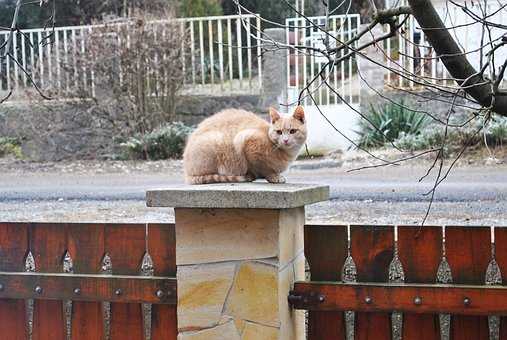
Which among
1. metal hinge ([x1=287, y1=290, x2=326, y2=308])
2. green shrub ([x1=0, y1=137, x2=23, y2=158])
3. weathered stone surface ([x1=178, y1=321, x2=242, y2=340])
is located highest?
metal hinge ([x1=287, y1=290, x2=326, y2=308])

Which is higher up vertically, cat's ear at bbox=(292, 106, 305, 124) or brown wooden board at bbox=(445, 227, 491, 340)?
cat's ear at bbox=(292, 106, 305, 124)

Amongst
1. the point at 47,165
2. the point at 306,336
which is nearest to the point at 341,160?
the point at 47,165

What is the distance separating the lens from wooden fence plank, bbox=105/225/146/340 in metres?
3.53

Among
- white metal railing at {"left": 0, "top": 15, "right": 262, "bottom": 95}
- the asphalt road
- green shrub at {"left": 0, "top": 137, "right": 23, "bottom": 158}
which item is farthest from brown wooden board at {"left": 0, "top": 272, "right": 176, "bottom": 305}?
green shrub at {"left": 0, "top": 137, "right": 23, "bottom": 158}

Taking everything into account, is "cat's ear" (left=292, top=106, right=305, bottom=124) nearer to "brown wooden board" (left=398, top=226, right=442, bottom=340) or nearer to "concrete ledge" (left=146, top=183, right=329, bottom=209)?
"concrete ledge" (left=146, top=183, right=329, bottom=209)

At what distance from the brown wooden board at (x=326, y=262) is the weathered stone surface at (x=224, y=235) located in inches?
14.0

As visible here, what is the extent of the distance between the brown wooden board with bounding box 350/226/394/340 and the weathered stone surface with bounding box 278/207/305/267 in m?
0.22

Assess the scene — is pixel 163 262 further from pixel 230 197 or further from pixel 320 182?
pixel 320 182

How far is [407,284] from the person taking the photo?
10.6 ft

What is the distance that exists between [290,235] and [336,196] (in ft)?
18.4

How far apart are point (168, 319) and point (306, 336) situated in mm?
631

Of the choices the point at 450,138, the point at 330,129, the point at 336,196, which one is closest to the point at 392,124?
the point at 330,129

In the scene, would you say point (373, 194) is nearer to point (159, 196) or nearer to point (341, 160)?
point (341, 160)

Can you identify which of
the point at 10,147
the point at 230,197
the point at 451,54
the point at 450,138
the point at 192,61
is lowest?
the point at 10,147
